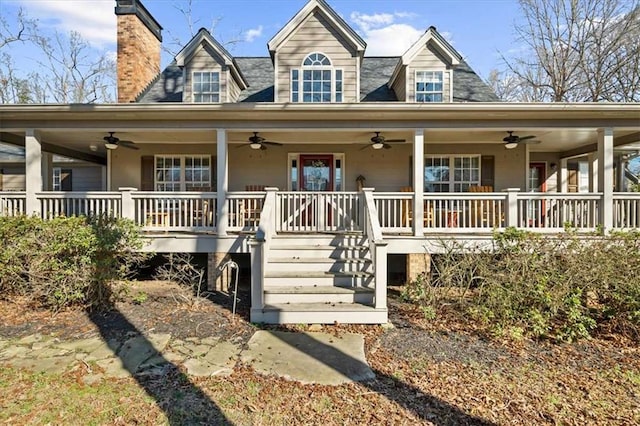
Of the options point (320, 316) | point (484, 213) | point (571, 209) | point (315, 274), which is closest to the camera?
point (320, 316)

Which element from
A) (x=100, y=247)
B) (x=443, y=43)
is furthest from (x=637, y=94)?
(x=100, y=247)

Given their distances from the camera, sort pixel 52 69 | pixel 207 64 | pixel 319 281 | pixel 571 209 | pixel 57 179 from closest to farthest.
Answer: pixel 319 281, pixel 571 209, pixel 207 64, pixel 57 179, pixel 52 69

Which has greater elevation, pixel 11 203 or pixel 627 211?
pixel 11 203

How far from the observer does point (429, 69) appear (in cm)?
927

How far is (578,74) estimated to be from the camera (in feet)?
59.9

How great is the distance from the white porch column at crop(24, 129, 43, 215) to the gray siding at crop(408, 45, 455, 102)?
8.75 meters

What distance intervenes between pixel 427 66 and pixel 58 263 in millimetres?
9168

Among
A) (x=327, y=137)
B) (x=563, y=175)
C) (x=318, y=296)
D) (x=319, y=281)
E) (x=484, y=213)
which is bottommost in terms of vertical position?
(x=318, y=296)

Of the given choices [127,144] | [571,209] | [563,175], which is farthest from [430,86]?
[127,144]

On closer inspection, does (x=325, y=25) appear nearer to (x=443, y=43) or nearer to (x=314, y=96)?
(x=314, y=96)

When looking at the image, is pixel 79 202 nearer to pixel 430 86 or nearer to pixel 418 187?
pixel 418 187

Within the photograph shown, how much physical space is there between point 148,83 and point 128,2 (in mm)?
2303

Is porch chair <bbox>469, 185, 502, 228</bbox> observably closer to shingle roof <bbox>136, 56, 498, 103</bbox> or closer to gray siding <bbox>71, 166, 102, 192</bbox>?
shingle roof <bbox>136, 56, 498, 103</bbox>

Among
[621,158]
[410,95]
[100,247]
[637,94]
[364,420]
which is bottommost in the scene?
[364,420]
